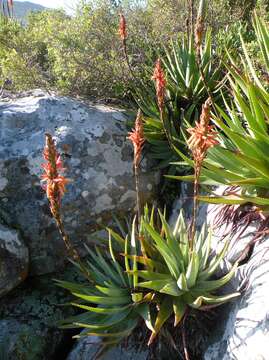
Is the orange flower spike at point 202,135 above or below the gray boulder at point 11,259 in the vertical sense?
above

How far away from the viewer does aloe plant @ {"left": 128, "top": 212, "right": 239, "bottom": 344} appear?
253cm

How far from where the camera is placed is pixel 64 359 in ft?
10.8

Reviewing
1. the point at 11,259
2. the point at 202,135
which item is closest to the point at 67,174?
the point at 11,259

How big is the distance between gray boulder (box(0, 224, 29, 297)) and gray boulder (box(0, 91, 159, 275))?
12 centimetres

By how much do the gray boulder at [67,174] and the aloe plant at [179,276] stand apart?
0.89 meters

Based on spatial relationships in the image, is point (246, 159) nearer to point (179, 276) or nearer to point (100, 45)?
point (179, 276)

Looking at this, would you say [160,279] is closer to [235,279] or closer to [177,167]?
[235,279]

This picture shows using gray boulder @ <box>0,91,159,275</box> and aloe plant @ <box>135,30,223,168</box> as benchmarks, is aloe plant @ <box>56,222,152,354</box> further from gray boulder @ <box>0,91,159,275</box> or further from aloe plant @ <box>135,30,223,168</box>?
aloe plant @ <box>135,30,223,168</box>

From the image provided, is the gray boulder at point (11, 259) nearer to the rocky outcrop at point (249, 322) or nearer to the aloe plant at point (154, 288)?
the aloe plant at point (154, 288)

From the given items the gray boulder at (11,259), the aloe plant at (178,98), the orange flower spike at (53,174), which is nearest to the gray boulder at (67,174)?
the gray boulder at (11,259)

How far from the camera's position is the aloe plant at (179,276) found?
2531 mm

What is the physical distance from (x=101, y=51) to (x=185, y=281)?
458 centimetres

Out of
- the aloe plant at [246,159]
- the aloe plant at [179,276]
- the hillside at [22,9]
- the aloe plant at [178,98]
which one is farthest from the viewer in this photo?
the hillside at [22,9]

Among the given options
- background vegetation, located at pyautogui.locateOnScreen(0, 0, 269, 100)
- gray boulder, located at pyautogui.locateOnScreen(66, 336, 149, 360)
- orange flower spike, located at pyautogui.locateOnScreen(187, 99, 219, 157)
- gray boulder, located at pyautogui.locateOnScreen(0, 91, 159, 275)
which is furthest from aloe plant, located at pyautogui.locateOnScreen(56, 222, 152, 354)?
background vegetation, located at pyautogui.locateOnScreen(0, 0, 269, 100)
